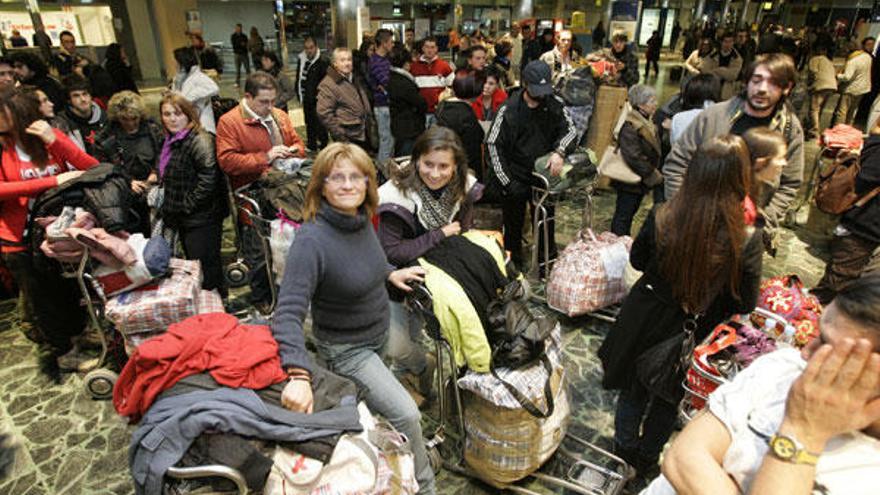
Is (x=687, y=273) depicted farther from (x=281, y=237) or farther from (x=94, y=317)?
(x=94, y=317)

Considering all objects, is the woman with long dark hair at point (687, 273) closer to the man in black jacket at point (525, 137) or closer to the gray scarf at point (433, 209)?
the gray scarf at point (433, 209)

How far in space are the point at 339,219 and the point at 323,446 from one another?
0.94 m

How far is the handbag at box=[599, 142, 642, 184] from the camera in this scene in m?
4.52

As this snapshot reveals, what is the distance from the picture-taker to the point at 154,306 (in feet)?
9.75

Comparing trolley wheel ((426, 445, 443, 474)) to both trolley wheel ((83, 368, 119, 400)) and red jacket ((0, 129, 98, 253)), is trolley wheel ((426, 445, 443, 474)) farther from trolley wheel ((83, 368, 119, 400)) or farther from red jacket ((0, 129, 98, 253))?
red jacket ((0, 129, 98, 253))

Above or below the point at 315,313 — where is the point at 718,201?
above

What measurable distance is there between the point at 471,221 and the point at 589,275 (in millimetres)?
1222

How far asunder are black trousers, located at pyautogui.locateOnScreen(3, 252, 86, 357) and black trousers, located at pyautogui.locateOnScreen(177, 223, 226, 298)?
0.79 m

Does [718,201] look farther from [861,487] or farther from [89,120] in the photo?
[89,120]

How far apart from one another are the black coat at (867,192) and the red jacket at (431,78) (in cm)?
462

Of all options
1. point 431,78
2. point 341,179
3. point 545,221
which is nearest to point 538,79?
point 545,221

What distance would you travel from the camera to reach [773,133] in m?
2.74

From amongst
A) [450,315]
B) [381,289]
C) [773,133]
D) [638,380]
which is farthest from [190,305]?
[773,133]

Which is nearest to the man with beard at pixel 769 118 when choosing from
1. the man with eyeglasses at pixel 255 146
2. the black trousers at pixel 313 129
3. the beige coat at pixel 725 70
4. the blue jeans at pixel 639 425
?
the blue jeans at pixel 639 425
